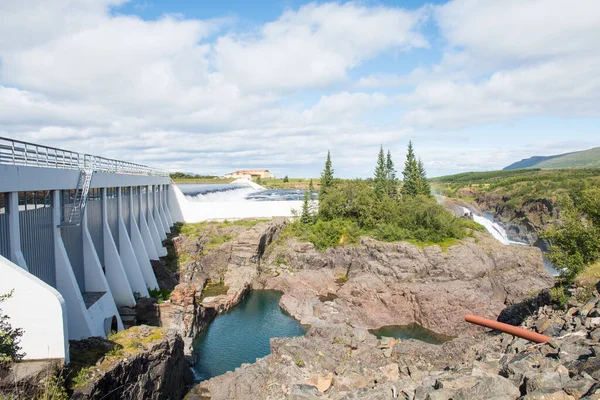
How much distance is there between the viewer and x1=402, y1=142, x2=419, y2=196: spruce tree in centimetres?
5728

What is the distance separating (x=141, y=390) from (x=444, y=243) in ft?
95.4

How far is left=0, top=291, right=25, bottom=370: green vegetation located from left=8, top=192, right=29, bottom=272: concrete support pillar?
3086 mm

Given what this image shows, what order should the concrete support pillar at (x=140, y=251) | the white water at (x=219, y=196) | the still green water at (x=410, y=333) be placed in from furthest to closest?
the white water at (x=219, y=196)
the concrete support pillar at (x=140, y=251)
the still green water at (x=410, y=333)

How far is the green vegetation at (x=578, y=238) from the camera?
18.7 m

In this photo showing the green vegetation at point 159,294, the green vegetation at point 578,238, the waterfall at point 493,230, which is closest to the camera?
the green vegetation at point 578,238

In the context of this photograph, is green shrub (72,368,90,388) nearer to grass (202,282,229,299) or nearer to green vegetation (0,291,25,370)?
green vegetation (0,291,25,370)

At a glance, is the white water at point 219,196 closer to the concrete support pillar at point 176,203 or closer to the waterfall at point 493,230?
the concrete support pillar at point 176,203

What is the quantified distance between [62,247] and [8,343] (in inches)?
282

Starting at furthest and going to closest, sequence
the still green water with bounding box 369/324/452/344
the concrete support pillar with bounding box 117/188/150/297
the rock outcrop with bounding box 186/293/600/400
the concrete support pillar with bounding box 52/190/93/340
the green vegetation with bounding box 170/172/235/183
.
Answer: the green vegetation with bounding box 170/172/235/183 → the still green water with bounding box 369/324/452/344 → the concrete support pillar with bounding box 117/188/150/297 → the concrete support pillar with bounding box 52/190/93/340 → the rock outcrop with bounding box 186/293/600/400

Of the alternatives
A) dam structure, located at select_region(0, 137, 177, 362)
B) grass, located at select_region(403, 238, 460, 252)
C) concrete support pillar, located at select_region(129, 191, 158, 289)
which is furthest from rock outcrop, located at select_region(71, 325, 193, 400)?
grass, located at select_region(403, 238, 460, 252)

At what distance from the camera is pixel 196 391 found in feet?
60.5

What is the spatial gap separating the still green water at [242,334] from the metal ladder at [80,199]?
10103mm

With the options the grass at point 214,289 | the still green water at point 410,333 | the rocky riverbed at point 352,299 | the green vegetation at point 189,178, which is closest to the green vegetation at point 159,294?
the rocky riverbed at point 352,299

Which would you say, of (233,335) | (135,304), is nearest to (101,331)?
(135,304)
